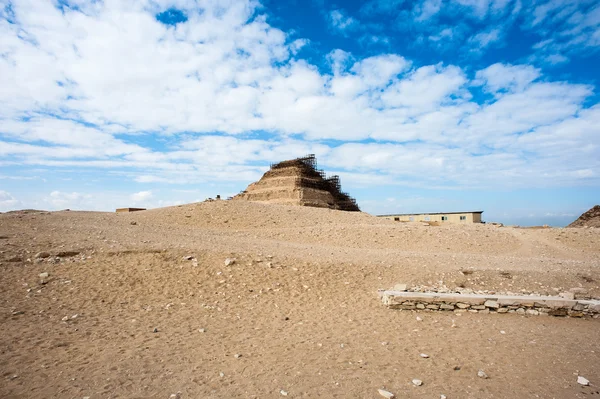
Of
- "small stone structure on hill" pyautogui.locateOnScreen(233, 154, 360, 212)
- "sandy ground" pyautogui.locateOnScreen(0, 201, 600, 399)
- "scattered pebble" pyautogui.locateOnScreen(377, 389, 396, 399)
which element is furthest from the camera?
Answer: "small stone structure on hill" pyautogui.locateOnScreen(233, 154, 360, 212)

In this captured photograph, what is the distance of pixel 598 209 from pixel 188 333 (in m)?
41.2

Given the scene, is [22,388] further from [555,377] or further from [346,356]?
[555,377]

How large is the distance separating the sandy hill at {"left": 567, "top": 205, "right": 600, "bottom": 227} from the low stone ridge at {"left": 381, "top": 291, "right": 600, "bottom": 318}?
29.4 m

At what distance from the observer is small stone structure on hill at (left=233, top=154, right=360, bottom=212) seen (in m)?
50.9

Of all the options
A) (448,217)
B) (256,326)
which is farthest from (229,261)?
(448,217)

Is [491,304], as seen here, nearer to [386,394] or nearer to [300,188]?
[386,394]

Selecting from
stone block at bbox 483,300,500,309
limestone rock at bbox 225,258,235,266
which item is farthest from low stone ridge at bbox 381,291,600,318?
limestone rock at bbox 225,258,235,266

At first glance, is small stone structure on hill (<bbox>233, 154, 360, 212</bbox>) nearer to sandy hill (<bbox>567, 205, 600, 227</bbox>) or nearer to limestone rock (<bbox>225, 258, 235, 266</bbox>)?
sandy hill (<bbox>567, 205, 600, 227</bbox>)

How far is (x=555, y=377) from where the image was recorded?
4785 mm

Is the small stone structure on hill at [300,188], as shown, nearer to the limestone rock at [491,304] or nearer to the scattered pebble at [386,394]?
the limestone rock at [491,304]

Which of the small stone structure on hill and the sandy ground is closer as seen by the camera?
the sandy ground

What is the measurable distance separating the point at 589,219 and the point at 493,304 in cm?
3269

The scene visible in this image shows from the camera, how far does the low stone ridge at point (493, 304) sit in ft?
25.5

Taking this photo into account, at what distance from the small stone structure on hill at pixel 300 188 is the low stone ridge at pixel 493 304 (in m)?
39.5
